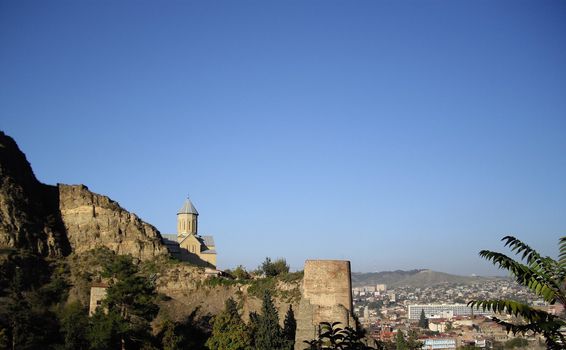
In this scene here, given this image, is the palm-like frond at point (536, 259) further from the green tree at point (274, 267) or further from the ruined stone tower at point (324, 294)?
the green tree at point (274, 267)

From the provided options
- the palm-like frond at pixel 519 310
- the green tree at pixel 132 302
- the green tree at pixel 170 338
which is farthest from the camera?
the green tree at pixel 132 302

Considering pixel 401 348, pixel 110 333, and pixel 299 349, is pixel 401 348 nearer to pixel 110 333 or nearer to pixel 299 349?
pixel 299 349

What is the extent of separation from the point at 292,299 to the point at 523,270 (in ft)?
106

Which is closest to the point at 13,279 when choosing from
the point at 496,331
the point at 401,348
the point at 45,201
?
the point at 45,201

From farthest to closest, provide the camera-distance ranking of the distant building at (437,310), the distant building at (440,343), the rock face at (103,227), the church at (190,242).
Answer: the distant building at (437,310) < the distant building at (440,343) < the church at (190,242) < the rock face at (103,227)

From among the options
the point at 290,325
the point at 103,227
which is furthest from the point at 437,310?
the point at 290,325

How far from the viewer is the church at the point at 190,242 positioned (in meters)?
60.2

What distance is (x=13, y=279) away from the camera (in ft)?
130

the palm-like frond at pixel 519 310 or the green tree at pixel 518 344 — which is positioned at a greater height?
the palm-like frond at pixel 519 310

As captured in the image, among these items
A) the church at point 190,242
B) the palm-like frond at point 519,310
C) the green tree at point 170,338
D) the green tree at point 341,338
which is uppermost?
the church at point 190,242

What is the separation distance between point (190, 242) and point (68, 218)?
14.6 m

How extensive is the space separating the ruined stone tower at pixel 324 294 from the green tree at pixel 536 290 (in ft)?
76.6

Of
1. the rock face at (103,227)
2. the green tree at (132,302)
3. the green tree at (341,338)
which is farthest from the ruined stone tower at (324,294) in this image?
the green tree at (341,338)

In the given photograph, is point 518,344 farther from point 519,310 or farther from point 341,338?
point 519,310
